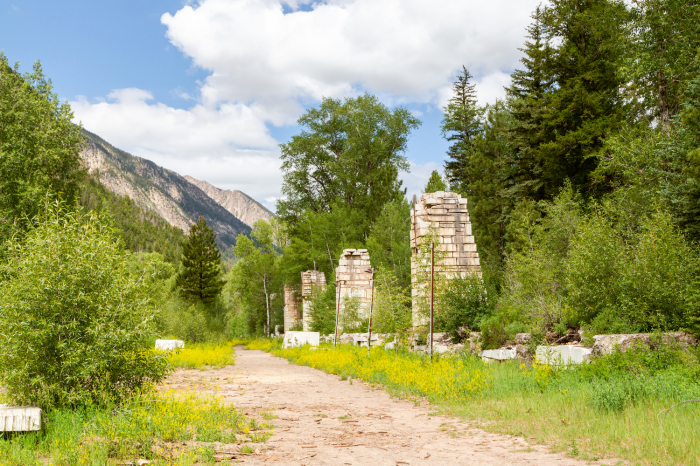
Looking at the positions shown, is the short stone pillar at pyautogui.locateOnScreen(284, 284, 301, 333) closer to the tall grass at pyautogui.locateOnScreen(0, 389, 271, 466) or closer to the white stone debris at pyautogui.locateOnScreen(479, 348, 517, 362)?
the white stone debris at pyautogui.locateOnScreen(479, 348, 517, 362)

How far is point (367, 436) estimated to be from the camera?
6.29m

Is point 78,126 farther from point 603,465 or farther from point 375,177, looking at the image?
point 603,465

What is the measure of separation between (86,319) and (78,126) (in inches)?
952

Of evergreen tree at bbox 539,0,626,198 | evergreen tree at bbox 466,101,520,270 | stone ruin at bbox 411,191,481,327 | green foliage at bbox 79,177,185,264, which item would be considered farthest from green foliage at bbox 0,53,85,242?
green foliage at bbox 79,177,185,264

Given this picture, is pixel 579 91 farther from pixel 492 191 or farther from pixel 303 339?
pixel 303 339

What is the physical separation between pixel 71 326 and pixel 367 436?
4.17 metres

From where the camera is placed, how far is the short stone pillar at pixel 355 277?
24.6 meters

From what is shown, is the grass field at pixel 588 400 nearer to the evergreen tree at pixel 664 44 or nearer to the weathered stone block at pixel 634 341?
the weathered stone block at pixel 634 341

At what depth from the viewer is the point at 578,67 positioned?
78.1ft

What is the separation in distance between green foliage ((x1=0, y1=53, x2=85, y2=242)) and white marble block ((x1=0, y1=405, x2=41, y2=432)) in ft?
60.5

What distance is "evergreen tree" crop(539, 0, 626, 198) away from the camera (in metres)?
22.2

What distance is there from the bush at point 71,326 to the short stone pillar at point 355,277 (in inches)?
699

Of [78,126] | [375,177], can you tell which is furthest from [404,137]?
[78,126]

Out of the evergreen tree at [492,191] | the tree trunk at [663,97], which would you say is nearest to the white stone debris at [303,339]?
the evergreen tree at [492,191]
